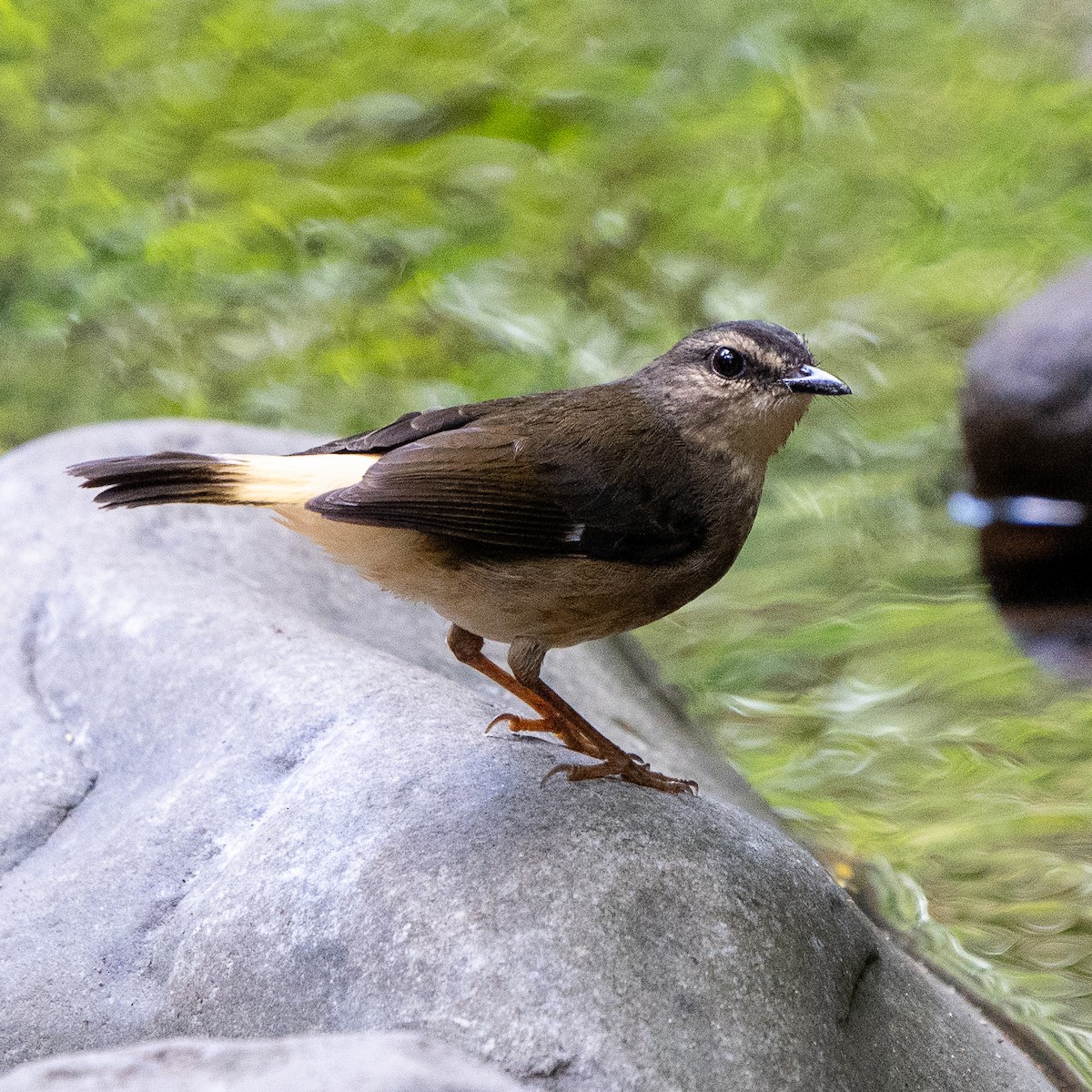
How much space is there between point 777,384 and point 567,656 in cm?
197

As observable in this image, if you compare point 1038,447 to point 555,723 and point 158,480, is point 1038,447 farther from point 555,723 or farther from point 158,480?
point 158,480

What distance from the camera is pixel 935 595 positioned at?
239 inches

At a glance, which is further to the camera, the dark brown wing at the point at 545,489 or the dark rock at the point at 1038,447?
the dark rock at the point at 1038,447

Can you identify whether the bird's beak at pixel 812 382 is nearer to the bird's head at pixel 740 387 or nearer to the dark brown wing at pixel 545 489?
the bird's head at pixel 740 387

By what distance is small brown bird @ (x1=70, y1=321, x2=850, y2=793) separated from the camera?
272 cm

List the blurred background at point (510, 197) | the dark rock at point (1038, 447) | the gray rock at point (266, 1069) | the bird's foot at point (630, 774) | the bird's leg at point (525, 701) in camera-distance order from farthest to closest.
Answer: the blurred background at point (510, 197) → the dark rock at point (1038, 447) → the bird's leg at point (525, 701) → the bird's foot at point (630, 774) → the gray rock at point (266, 1069)

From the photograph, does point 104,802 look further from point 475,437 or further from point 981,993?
point 981,993

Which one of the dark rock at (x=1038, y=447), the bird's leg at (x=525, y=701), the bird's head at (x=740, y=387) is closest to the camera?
the bird's head at (x=740, y=387)

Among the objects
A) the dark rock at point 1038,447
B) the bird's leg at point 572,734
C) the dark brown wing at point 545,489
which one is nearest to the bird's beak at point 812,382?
the dark brown wing at point 545,489

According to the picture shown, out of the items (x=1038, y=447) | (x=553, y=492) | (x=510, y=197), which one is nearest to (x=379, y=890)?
(x=553, y=492)

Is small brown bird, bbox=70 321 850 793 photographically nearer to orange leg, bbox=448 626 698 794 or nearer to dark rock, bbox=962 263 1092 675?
orange leg, bbox=448 626 698 794

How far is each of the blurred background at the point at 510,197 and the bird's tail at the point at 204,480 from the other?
4760 mm

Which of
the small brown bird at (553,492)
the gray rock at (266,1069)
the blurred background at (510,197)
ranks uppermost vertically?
the blurred background at (510,197)

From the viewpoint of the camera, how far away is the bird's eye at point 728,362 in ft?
9.43
